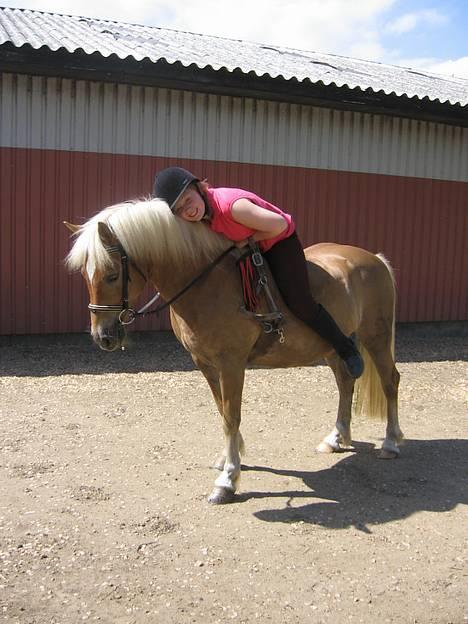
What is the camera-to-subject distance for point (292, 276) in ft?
12.7

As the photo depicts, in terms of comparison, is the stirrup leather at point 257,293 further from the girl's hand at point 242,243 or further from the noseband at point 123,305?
the noseband at point 123,305

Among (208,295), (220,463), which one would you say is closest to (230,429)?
(220,463)

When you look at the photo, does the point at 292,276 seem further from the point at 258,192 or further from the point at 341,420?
the point at 258,192

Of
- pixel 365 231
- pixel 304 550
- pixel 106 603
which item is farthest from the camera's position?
pixel 365 231

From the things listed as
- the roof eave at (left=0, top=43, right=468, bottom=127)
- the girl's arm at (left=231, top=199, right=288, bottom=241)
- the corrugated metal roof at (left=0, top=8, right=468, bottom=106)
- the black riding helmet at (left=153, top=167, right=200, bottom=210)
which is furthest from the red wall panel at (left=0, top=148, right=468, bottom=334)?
the girl's arm at (left=231, top=199, right=288, bottom=241)

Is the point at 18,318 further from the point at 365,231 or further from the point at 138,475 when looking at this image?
the point at 365,231

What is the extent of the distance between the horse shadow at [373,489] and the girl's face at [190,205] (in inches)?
70.1

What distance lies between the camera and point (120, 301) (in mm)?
3389

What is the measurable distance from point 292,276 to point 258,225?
44 centimetres

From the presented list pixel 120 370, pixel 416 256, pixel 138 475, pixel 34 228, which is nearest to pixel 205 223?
pixel 138 475

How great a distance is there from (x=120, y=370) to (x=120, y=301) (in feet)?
12.1

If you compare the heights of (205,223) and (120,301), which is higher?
(205,223)

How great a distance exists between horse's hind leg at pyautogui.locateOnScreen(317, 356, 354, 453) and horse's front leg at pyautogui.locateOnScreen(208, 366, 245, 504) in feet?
3.72

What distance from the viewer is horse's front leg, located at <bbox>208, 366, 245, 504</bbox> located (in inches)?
147
